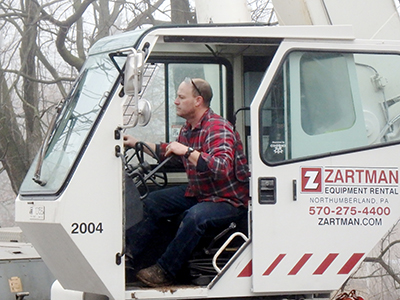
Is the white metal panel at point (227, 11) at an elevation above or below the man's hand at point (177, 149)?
above

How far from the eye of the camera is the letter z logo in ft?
16.3

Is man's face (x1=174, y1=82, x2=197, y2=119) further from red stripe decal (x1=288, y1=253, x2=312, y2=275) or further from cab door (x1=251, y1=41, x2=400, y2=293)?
red stripe decal (x1=288, y1=253, x2=312, y2=275)

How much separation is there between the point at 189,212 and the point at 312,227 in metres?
0.85

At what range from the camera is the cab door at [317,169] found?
194 inches

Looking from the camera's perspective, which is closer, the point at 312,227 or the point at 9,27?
the point at 312,227

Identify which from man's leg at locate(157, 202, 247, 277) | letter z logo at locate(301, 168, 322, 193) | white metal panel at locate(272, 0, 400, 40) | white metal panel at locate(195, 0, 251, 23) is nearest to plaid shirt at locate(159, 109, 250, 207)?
man's leg at locate(157, 202, 247, 277)

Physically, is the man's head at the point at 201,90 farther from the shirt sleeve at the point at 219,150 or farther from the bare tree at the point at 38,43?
the bare tree at the point at 38,43

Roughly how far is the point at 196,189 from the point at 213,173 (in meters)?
0.35

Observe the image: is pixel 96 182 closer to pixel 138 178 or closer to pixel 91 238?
pixel 91 238

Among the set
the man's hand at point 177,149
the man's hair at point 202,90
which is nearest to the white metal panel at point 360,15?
the man's hair at point 202,90

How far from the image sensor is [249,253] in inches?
195

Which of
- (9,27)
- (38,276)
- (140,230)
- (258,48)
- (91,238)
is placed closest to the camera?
(91,238)

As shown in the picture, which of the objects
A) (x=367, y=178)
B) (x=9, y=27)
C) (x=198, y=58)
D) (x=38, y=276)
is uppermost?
(x=9, y=27)

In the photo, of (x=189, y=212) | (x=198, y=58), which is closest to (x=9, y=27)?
(x=198, y=58)
